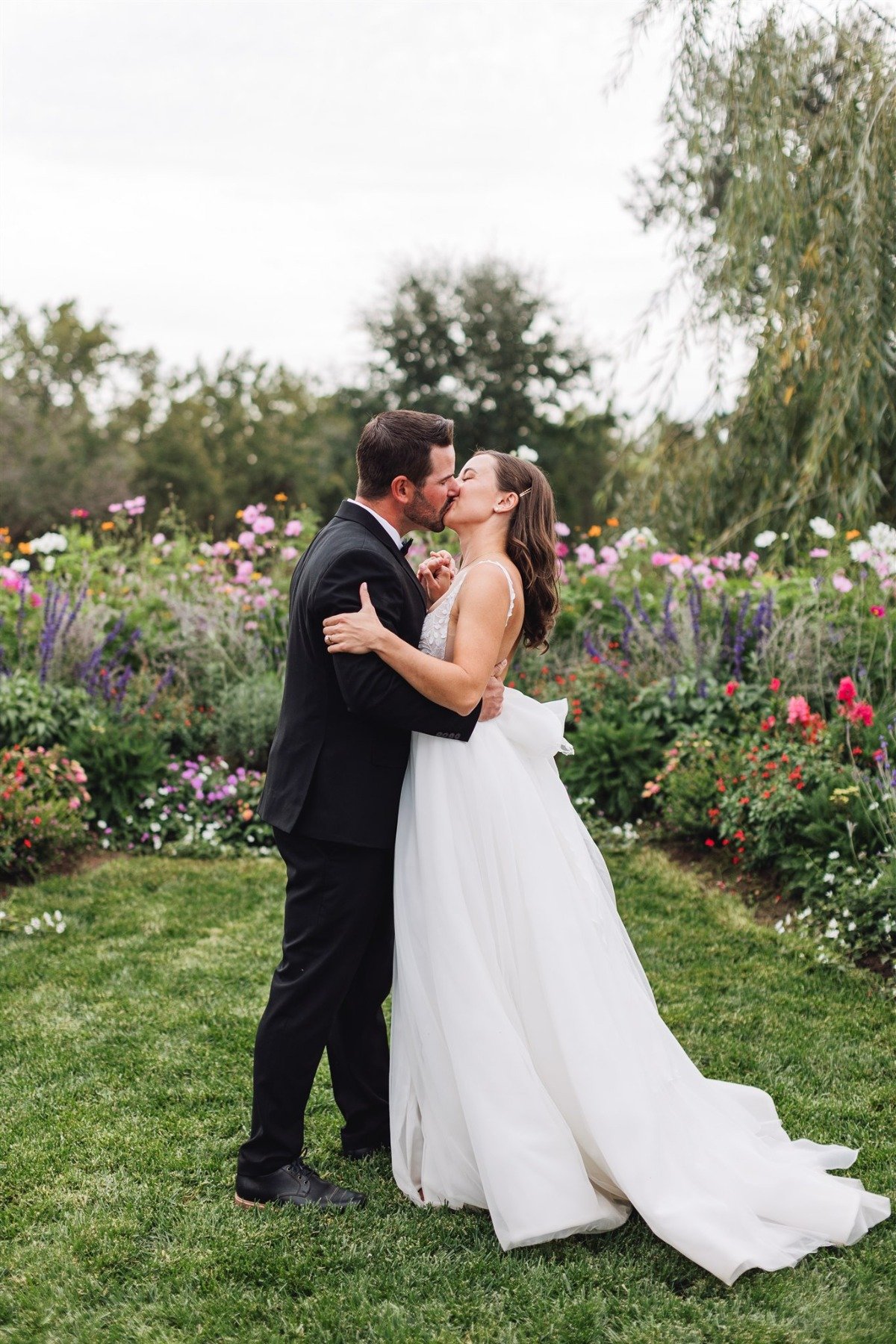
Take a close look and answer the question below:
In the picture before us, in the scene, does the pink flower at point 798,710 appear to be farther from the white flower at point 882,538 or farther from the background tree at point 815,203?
the background tree at point 815,203

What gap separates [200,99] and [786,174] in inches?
145

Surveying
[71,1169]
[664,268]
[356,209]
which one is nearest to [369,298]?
[356,209]

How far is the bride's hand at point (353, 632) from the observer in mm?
2682

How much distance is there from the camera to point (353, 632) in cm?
269

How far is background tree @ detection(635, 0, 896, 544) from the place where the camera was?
21.6 ft

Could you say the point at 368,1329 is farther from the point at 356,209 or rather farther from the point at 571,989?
the point at 356,209

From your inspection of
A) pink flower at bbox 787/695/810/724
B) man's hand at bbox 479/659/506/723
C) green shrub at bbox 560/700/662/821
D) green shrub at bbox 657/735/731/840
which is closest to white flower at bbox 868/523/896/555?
pink flower at bbox 787/695/810/724

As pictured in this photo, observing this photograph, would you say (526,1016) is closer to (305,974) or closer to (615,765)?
(305,974)

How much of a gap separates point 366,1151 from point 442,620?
1.59 metres

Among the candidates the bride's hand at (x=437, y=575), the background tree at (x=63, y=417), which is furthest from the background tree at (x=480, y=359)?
the bride's hand at (x=437, y=575)

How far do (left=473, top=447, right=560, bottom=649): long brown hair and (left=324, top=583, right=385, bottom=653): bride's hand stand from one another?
0.52 meters

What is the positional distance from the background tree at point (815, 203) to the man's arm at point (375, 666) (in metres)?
4.82

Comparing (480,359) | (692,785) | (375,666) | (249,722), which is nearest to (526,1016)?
(375,666)

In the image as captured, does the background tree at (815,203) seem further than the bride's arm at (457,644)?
Yes
